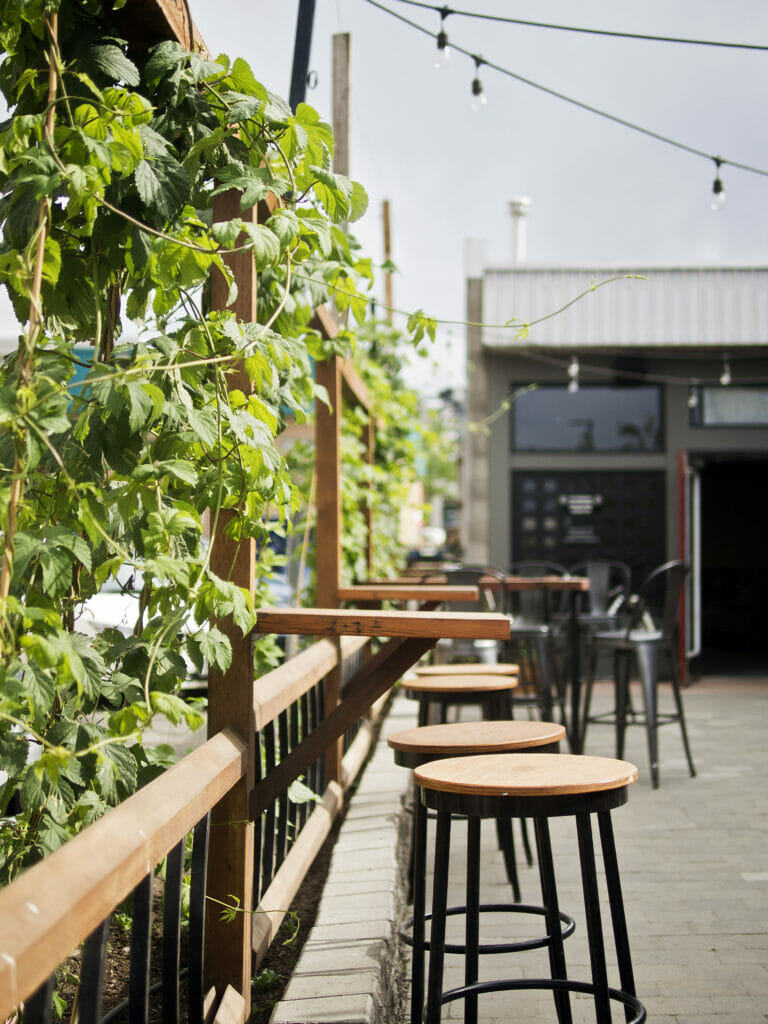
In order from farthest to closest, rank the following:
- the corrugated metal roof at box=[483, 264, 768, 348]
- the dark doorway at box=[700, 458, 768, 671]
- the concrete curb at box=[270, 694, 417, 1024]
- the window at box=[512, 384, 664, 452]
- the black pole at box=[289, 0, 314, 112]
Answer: the dark doorway at box=[700, 458, 768, 671]
the window at box=[512, 384, 664, 452]
the corrugated metal roof at box=[483, 264, 768, 348]
the black pole at box=[289, 0, 314, 112]
the concrete curb at box=[270, 694, 417, 1024]

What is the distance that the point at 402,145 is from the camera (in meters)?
8.70

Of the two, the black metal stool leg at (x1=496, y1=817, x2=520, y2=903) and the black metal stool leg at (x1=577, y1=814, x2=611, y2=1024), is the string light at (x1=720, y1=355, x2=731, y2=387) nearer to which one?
the black metal stool leg at (x1=496, y1=817, x2=520, y2=903)

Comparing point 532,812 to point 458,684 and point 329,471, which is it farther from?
point 329,471

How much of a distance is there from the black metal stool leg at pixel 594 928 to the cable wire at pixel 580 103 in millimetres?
4487

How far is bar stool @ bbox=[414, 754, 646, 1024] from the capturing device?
1713 millimetres

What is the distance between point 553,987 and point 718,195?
19.1 ft

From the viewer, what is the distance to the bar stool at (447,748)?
6.77 feet

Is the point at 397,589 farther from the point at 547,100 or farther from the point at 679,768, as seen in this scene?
the point at 547,100

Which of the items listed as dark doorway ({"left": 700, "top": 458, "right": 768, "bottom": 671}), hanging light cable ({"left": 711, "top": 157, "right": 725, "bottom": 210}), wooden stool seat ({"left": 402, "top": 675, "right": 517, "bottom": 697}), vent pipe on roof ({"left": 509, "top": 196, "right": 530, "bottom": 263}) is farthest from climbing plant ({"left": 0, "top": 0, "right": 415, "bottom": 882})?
dark doorway ({"left": 700, "top": 458, "right": 768, "bottom": 671})

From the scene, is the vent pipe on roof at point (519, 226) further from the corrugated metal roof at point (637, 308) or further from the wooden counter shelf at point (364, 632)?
the wooden counter shelf at point (364, 632)

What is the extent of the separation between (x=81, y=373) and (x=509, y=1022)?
352 centimetres

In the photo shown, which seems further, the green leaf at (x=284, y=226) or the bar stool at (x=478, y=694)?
the bar stool at (x=478, y=694)

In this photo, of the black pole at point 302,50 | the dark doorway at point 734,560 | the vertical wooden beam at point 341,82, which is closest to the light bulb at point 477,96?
Result: the vertical wooden beam at point 341,82

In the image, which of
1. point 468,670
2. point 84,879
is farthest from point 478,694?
point 84,879
